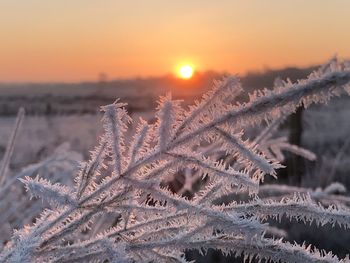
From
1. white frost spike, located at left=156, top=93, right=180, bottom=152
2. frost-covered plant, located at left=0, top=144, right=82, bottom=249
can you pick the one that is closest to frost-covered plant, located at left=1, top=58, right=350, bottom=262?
white frost spike, located at left=156, top=93, right=180, bottom=152

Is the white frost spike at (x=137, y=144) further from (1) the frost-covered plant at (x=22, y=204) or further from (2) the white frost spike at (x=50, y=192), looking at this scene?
(1) the frost-covered plant at (x=22, y=204)

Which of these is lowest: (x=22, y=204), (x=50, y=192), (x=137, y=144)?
(x=22, y=204)

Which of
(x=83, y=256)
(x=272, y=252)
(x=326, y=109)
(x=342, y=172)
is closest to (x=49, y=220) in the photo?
(x=83, y=256)

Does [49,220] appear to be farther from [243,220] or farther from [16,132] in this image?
[16,132]

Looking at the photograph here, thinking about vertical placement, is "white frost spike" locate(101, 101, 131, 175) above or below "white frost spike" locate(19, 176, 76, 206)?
above

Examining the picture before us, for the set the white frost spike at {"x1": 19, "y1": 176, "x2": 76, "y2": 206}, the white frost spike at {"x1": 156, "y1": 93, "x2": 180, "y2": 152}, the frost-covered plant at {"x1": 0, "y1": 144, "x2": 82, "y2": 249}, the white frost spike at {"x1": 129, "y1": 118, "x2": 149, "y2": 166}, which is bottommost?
the frost-covered plant at {"x1": 0, "y1": 144, "x2": 82, "y2": 249}

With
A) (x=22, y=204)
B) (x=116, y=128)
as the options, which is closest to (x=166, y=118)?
(x=116, y=128)

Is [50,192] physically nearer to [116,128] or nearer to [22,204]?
[116,128]

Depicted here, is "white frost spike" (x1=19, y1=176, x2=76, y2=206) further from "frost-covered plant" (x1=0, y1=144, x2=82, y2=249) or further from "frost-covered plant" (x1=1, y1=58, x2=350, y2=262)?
"frost-covered plant" (x1=0, y1=144, x2=82, y2=249)
